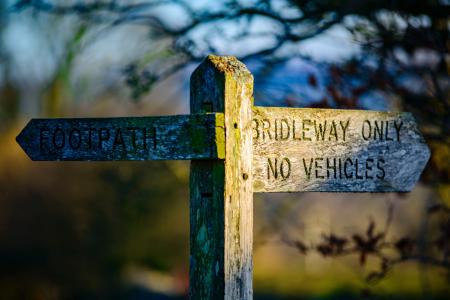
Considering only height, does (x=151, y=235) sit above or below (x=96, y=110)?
below

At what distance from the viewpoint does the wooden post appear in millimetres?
2855

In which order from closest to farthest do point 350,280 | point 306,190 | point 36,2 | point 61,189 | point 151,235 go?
point 306,190 → point 36,2 → point 61,189 → point 151,235 → point 350,280

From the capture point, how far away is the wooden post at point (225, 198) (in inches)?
112

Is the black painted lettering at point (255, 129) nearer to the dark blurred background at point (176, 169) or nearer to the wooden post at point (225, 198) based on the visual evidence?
the wooden post at point (225, 198)

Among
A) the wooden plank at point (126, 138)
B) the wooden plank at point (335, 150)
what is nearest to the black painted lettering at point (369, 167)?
the wooden plank at point (335, 150)

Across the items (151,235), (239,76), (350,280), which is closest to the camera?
(239,76)

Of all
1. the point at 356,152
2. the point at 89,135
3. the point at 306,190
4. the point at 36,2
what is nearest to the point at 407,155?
the point at 356,152

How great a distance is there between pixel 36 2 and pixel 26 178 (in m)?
7.31

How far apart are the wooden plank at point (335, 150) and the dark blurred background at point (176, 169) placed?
6.32ft

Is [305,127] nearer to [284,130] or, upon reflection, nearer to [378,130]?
[284,130]

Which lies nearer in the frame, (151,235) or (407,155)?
(407,155)

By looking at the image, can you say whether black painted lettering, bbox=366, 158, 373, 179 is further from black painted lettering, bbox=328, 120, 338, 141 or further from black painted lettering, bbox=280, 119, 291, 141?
black painted lettering, bbox=280, 119, 291, 141

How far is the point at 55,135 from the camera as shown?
10.1 ft

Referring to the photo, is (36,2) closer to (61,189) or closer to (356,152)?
(356,152)
